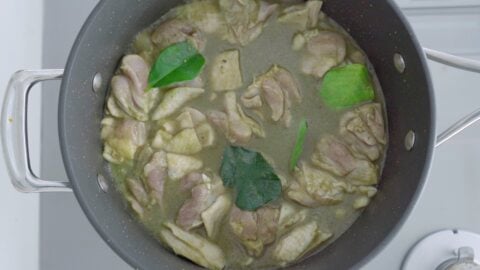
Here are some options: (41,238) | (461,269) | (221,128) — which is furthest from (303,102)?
(41,238)

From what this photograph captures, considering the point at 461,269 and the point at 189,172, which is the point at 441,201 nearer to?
the point at 461,269

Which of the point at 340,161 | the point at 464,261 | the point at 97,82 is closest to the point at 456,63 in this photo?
the point at 340,161

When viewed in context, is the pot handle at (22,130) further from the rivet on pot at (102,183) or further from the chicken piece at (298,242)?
the chicken piece at (298,242)

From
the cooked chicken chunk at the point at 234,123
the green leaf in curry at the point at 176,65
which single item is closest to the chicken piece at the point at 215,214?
the cooked chicken chunk at the point at 234,123

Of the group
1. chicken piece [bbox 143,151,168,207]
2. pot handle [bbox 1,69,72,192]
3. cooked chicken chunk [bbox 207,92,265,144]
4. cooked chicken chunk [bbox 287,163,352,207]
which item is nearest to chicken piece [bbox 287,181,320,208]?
cooked chicken chunk [bbox 287,163,352,207]

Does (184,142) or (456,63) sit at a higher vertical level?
(456,63)

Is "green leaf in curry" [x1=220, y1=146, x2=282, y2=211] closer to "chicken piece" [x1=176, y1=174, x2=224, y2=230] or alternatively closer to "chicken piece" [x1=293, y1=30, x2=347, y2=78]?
"chicken piece" [x1=176, y1=174, x2=224, y2=230]

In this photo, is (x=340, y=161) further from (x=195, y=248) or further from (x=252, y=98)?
(x=195, y=248)
